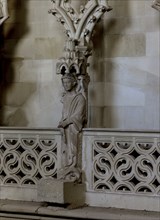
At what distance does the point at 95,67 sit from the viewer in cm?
463

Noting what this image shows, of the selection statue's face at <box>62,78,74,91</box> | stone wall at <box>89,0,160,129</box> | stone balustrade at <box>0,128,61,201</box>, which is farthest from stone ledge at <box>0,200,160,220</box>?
stone wall at <box>89,0,160,129</box>

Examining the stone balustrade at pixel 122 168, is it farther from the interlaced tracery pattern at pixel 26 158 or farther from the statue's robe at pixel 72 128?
the interlaced tracery pattern at pixel 26 158

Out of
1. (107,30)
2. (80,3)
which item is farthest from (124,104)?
(80,3)

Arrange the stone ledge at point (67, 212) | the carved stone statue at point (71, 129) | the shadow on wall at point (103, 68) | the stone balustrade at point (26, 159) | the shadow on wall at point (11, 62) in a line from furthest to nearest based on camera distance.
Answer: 1. the shadow on wall at point (11, 62)
2. the shadow on wall at point (103, 68)
3. the stone balustrade at point (26, 159)
4. the carved stone statue at point (71, 129)
5. the stone ledge at point (67, 212)

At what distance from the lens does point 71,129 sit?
13.0 feet

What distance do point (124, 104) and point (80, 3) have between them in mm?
898

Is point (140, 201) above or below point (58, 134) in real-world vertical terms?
below

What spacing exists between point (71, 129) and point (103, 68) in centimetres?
83

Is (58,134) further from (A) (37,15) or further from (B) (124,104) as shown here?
(A) (37,15)

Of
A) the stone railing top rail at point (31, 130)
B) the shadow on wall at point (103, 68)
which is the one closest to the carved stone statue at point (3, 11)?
the shadow on wall at point (103, 68)

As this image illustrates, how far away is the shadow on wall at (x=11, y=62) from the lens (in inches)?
192

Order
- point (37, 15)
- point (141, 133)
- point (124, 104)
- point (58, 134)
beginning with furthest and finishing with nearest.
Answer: point (37, 15), point (124, 104), point (58, 134), point (141, 133)

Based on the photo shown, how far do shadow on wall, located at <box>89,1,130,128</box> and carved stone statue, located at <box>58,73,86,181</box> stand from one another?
1.98ft

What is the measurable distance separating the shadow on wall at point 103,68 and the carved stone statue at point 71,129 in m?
0.60
